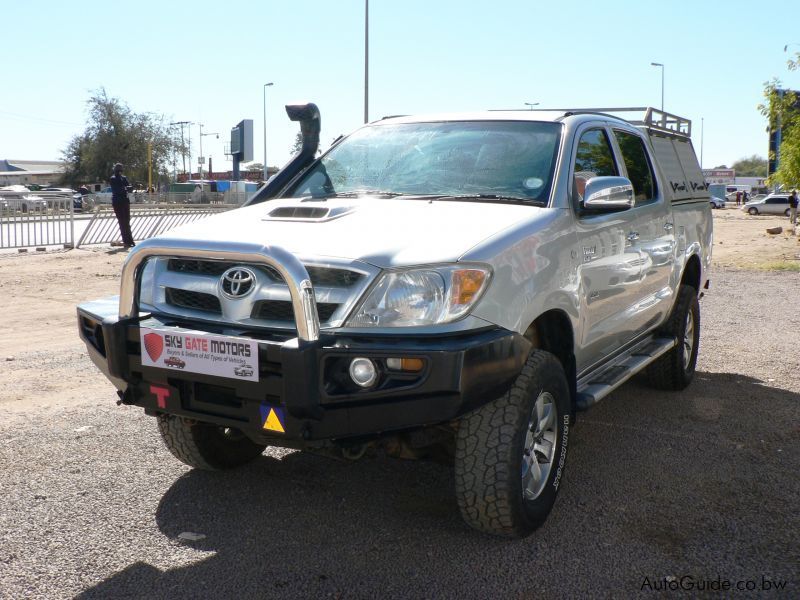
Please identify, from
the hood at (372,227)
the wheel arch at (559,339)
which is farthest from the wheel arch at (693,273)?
the hood at (372,227)

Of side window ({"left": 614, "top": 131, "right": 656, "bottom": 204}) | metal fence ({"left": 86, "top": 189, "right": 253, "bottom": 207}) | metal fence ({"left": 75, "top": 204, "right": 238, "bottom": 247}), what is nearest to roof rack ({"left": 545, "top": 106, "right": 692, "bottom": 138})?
side window ({"left": 614, "top": 131, "right": 656, "bottom": 204})

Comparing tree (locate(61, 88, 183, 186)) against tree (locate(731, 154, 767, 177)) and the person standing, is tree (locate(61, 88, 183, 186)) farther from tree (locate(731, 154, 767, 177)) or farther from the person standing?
tree (locate(731, 154, 767, 177))

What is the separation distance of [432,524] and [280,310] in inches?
50.4

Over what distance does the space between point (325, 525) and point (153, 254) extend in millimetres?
1425

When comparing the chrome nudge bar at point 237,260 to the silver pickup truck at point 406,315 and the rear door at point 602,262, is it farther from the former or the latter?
the rear door at point 602,262

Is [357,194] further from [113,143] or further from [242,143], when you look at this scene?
[113,143]

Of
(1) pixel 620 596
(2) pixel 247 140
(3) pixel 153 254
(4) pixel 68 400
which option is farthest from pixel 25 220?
(1) pixel 620 596

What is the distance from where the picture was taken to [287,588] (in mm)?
3145

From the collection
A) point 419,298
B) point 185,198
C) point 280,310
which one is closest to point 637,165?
point 419,298

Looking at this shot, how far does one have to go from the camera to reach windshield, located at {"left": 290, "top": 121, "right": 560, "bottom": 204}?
4164mm

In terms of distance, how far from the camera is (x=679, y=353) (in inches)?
240

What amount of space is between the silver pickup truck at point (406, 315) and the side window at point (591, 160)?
23 millimetres

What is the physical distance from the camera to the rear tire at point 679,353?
601cm

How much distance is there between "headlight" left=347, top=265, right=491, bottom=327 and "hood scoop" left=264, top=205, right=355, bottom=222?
617 mm
